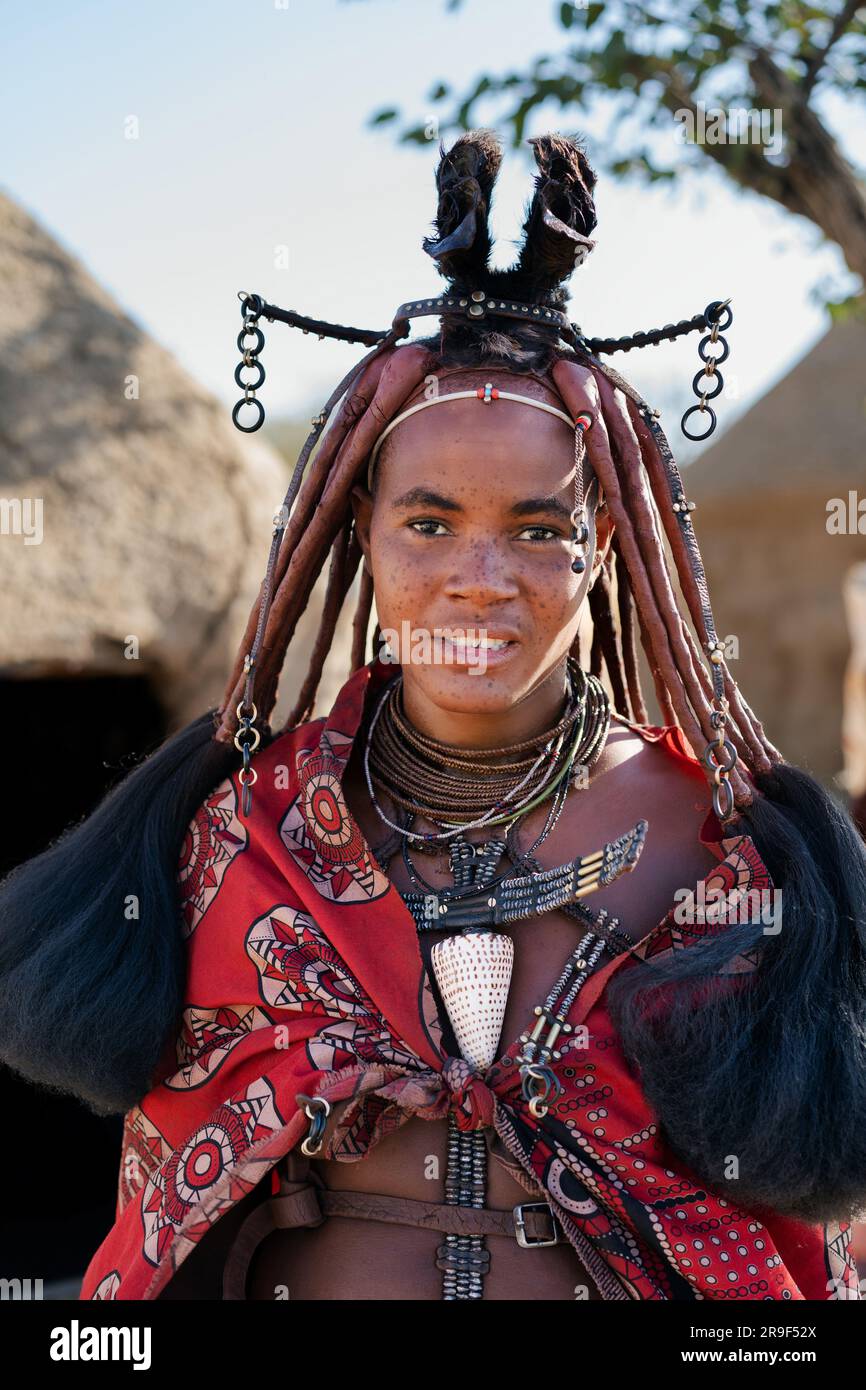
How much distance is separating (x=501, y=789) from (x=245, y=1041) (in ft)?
1.75

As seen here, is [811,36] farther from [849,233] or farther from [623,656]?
[623,656]

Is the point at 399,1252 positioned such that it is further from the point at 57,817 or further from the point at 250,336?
the point at 57,817

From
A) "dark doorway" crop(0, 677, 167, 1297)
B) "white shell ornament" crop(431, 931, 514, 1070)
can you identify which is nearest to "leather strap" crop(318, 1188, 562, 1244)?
"white shell ornament" crop(431, 931, 514, 1070)

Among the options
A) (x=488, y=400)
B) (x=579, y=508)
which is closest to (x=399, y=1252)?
(x=579, y=508)

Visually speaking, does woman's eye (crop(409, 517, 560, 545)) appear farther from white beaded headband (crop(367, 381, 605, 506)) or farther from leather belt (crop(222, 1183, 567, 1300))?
leather belt (crop(222, 1183, 567, 1300))

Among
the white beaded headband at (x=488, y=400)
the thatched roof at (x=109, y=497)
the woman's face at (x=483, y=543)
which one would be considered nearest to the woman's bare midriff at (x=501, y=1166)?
the woman's face at (x=483, y=543)

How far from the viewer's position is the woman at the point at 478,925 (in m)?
1.96

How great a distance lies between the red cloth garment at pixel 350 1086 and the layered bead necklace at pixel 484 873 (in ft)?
0.15

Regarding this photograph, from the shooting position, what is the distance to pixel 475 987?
6.77 ft

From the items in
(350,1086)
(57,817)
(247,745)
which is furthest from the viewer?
(57,817)

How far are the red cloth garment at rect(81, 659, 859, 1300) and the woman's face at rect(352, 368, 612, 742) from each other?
0.95 ft

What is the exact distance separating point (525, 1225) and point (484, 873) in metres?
0.50

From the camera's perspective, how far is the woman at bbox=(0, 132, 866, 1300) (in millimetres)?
1958
